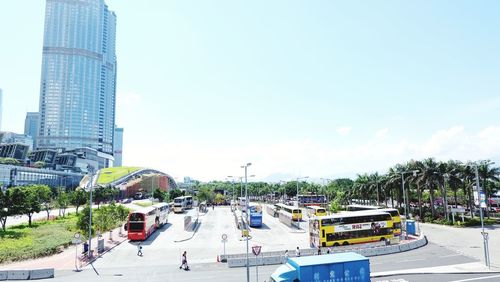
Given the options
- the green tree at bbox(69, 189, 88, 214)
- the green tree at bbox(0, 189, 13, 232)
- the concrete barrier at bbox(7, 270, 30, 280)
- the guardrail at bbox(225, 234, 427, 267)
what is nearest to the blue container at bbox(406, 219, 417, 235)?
the guardrail at bbox(225, 234, 427, 267)

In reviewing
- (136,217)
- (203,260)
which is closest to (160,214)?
(136,217)

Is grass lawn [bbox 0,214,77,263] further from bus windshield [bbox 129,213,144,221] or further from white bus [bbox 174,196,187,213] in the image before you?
white bus [bbox 174,196,187,213]

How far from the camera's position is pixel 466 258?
33188 millimetres

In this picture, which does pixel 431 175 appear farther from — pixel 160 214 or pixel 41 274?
pixel 41 274

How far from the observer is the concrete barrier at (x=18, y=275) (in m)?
28.8

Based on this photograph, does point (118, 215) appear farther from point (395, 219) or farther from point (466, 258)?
point (466, 258)

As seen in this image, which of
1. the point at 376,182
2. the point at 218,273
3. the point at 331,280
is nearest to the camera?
the point at 331,280

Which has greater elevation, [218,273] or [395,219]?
[395,219]

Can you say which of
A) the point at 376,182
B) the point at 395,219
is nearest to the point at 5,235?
the point at 395,219

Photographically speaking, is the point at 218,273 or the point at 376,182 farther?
the point at 376,182

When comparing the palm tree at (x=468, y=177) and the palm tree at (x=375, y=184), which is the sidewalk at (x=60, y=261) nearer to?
the palm tree at (x=468, y=177)

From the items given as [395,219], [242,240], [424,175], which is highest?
[424,175]

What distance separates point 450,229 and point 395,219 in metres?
16.7

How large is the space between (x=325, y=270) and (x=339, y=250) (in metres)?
19.4
